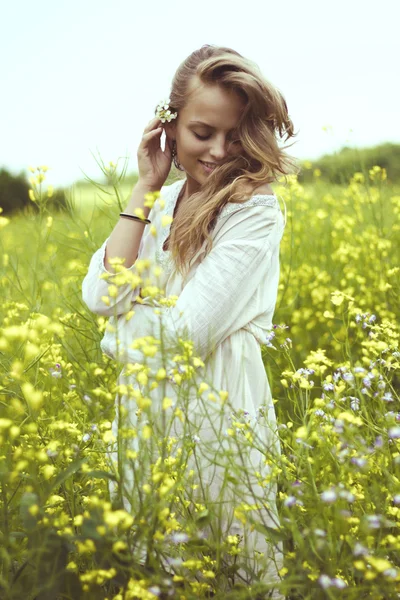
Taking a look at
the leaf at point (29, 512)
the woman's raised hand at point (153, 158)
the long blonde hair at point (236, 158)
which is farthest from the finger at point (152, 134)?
the leaf at point (29, 512)

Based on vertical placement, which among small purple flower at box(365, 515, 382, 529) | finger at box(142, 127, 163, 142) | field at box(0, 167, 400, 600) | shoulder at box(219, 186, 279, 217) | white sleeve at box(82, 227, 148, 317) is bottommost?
field at box(0, 167, 400, 600)

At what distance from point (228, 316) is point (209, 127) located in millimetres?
616

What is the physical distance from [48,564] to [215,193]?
1128 millimetres

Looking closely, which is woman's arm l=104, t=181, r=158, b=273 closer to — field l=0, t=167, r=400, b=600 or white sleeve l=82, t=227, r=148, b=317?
white sleeve l=82, t=227, r=148, b=317

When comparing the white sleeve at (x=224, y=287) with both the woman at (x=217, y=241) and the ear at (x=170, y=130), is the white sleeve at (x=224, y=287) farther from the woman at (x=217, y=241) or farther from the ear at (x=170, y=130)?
the ear at (x=170, y=130)

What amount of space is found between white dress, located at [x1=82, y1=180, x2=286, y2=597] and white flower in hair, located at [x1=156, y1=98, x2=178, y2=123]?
397mm

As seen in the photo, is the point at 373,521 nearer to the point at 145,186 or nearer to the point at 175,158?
the point at 145,186

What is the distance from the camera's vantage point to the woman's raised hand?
2.10 m

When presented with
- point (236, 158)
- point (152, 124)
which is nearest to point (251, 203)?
point (236, 158)

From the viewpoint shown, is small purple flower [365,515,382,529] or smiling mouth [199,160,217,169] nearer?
small purple flower [365,515,382,529]

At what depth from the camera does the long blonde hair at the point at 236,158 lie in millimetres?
Result: 1894

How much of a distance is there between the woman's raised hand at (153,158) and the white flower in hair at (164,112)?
2 cm

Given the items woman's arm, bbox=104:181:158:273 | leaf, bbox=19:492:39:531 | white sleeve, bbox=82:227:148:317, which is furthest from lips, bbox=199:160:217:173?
leaf, bbox=19:492:39:531

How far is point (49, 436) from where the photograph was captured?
76.9 inches
